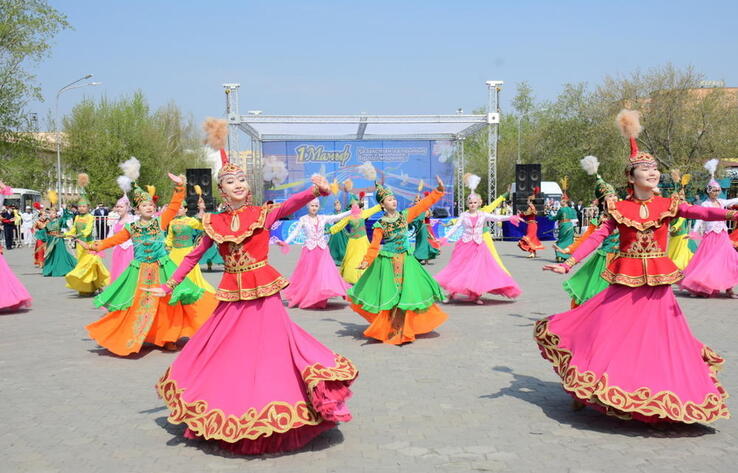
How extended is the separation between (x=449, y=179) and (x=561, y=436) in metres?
32.1

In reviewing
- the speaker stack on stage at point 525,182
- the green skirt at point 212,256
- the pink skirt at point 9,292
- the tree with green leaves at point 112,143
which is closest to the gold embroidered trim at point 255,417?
the pink skirt at point 9,292

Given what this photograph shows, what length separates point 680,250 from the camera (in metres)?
14.6

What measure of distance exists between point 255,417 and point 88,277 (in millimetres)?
10589

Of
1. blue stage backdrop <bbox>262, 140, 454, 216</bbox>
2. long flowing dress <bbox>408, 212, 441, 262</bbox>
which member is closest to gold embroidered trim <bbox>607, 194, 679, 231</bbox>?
long flowing dress <bbox>408, 212, 441, 262</bbox>

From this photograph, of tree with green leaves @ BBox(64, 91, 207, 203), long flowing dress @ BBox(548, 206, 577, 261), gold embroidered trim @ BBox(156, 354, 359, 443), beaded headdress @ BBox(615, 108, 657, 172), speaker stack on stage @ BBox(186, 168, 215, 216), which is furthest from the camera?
tree with green leaves @ BBox(64, 91, 207, 203)

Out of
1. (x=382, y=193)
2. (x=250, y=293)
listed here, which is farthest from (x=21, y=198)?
(x=250, y=293)

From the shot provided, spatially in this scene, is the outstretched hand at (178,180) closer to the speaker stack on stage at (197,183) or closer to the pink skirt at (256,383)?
the pink skirt at (256,383)

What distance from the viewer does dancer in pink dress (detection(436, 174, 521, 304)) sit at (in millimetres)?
12367

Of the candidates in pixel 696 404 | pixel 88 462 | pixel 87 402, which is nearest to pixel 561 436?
pixel 696 404

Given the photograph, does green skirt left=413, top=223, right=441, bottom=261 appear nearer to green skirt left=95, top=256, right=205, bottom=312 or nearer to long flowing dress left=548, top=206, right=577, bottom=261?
→ long flowing dress left=548, top=206, right=577, bottom=261

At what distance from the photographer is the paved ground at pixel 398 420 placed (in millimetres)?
4945

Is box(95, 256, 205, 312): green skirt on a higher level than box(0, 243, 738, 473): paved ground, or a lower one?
higher

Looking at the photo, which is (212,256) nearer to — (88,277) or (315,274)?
(88,277)

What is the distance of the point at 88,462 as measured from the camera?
16.4ft
